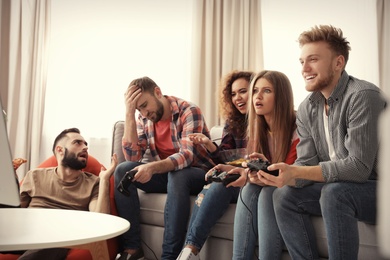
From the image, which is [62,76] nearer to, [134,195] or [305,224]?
[134,195]

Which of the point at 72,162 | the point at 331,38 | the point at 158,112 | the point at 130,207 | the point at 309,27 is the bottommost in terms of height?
the point at 130,207

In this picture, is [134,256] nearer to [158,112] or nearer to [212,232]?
[212,232]

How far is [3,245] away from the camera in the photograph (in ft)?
3.51

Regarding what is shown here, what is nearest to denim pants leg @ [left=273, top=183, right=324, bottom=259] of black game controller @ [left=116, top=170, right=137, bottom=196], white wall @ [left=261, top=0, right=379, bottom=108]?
black game controller @ [left=116, top=170, right=137, bottom=196]

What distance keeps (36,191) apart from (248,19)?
2.35 m

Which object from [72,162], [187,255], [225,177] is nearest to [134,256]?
[187,255]

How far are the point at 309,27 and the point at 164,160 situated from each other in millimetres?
2090

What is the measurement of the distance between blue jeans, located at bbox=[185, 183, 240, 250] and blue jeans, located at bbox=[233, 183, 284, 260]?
14cm

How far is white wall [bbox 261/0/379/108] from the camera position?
358 cm

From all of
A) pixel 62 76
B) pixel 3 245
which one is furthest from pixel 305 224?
pixel 62 76

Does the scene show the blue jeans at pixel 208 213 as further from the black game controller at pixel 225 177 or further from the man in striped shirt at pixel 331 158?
the man in striped shirt at pixel 331 158

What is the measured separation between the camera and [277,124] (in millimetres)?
2084

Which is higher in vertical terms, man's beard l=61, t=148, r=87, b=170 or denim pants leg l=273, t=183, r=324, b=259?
man's beard l=61, t=148, r=87, b=170

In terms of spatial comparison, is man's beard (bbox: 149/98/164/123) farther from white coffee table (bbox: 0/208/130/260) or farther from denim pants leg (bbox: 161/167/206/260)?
white coffee table (bbox: 0/208/130/260)
